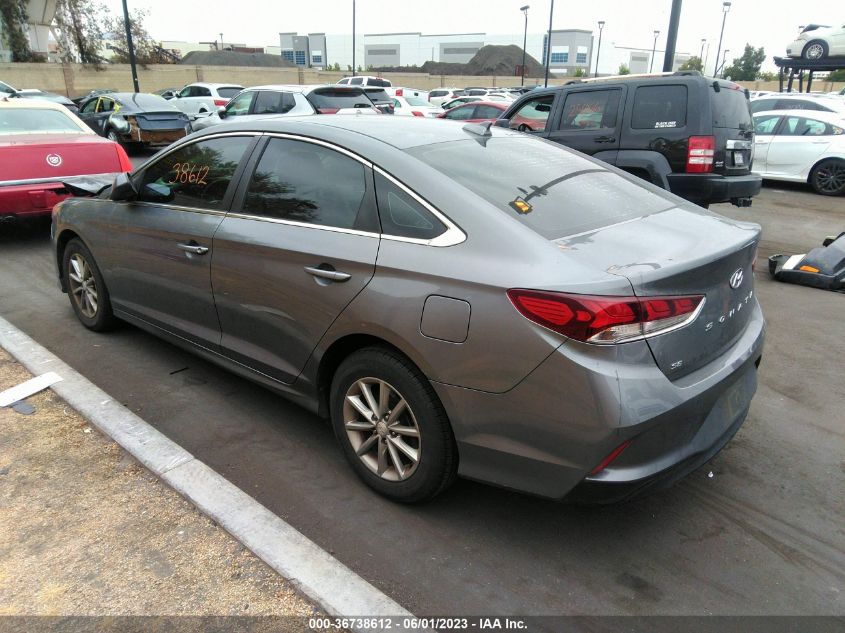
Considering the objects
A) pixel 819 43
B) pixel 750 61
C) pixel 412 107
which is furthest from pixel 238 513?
pixel 750 61

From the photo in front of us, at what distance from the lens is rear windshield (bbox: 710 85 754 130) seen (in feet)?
23.2

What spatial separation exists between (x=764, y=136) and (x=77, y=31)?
145 feet

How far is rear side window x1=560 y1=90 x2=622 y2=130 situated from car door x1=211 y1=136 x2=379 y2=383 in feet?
17.1

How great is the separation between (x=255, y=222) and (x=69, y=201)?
248 cm

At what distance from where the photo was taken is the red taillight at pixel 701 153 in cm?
698

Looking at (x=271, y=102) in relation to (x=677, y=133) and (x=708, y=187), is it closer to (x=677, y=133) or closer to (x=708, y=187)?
(x=677, y=133)

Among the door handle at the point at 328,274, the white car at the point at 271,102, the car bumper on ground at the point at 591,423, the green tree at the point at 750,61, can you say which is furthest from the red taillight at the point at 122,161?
the green tree at the point at 750,61

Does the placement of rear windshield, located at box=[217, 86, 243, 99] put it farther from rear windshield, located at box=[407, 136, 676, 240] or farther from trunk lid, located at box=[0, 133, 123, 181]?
rear windshield, located at box=[407, 136, 676, 240]

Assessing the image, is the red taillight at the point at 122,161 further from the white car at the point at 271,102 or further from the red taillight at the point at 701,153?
the red taillight at the point at 701,153

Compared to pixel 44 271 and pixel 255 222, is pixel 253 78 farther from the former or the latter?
pixel 255 222

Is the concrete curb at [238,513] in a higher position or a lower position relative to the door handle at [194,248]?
lower

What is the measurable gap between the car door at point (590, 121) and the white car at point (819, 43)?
20.2 metres

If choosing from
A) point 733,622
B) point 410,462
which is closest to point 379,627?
point 410,462

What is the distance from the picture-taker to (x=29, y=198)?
6.98 m
